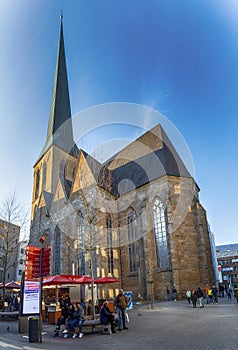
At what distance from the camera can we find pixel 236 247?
112 metres

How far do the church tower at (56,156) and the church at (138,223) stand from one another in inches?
102

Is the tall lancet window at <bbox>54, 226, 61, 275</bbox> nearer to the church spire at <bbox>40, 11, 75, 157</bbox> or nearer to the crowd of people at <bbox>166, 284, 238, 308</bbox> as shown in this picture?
the crowd of people at <bbox>166, 284, 238, 308</bbox>

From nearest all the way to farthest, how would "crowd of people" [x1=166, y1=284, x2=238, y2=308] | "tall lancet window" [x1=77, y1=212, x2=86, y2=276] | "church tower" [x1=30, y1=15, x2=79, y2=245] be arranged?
"crowd of people" [x1=166, y1=284, x2=238, y2=308] → "tall lancet window" [x1=77, y1=212, x2=86, y2=276] → "church tower" [x1=30, y1=15, x2=79, y2=245]

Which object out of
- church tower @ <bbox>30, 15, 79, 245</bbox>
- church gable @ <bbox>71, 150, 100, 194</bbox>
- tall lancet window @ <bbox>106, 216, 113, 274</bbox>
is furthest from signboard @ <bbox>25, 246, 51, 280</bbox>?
church tower @ <bbox>30, 15, 79, 245</bbox>

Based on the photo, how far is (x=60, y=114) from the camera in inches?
2018

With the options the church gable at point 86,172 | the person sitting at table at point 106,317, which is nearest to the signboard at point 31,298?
the person sitting at table at point 106,317

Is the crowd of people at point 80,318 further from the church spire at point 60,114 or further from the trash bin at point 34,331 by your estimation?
the church spire at point 60,114

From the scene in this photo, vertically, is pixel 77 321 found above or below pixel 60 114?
below

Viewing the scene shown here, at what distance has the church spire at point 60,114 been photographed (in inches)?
1906

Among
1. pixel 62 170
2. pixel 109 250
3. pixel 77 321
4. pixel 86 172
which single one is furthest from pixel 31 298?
pixel 62 170

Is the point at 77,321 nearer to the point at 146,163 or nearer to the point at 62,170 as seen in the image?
the point at 146,163

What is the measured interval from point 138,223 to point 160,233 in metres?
2.75

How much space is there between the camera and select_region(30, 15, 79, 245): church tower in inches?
1649

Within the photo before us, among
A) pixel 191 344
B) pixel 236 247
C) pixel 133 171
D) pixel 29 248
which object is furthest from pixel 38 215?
pixel 236 247
